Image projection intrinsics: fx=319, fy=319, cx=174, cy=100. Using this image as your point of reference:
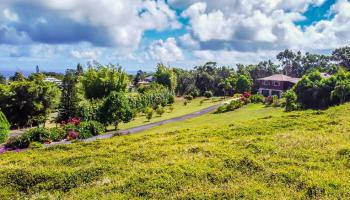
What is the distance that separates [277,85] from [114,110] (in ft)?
146

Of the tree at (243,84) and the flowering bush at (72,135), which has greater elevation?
the tree at (243,84)

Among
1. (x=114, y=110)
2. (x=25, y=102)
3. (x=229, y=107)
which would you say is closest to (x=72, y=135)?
(x=114, y=110)

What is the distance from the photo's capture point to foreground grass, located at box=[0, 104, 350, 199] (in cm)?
864

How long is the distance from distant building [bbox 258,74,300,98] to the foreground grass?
55.9 metres

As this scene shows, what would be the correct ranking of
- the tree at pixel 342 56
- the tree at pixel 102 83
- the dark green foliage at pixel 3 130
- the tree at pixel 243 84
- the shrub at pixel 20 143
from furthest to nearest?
the tree at pixel 342 56 → the tree at pixel 243 84 → the tree at pixel 102 83 → the dark green foliage at pixel 3 130 → the shrub at pixel 20 143

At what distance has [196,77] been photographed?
88312mm

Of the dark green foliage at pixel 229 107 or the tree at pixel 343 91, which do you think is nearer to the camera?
the tree at pixel 343 91

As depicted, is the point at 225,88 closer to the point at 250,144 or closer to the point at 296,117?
the point at 296,117

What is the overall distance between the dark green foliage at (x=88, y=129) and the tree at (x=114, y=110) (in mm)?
2829

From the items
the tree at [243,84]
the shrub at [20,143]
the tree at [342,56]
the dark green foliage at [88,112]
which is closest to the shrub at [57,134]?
the shrub at [20,143]

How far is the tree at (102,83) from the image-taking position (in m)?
56.4

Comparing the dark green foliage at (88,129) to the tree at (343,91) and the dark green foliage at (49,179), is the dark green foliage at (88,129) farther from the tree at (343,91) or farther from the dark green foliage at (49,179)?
the tree at (343,91)

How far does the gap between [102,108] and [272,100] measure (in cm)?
2505

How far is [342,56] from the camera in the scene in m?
92.6
